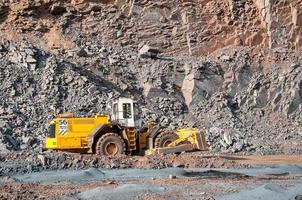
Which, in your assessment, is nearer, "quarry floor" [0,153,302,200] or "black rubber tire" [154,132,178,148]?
"quarry floor" [0,153,302,200]

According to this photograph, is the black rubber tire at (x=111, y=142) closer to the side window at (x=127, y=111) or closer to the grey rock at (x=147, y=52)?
the side window at (x=127, y=111)

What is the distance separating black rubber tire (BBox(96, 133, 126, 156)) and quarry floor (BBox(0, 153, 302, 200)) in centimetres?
189

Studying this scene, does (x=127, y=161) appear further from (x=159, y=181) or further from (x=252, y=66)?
(x=252, y=66)

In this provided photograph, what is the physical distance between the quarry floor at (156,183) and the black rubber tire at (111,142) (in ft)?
6.21

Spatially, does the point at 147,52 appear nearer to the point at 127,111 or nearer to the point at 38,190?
the point at 127,111

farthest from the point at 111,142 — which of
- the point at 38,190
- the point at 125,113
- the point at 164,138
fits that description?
the point at 38,190

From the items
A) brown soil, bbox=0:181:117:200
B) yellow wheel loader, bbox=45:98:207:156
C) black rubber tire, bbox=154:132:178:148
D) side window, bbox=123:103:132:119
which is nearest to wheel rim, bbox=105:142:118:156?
yellow wheel loader, bbox=45:98:207:156

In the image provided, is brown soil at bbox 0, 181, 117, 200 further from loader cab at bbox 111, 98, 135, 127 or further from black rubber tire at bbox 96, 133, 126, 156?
loader cab at bbox 111, 98, 135, 127

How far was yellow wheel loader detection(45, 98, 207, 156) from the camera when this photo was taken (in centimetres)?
1541

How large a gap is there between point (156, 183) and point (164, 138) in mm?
5434

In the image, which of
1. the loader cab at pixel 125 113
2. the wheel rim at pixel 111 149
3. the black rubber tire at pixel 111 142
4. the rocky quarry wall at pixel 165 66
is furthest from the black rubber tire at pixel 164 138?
the rocky quarry wall at pixel 165 66

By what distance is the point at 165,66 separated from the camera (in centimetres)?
2453

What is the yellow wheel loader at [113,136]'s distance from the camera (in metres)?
15.4

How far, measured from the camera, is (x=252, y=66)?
25.8m
